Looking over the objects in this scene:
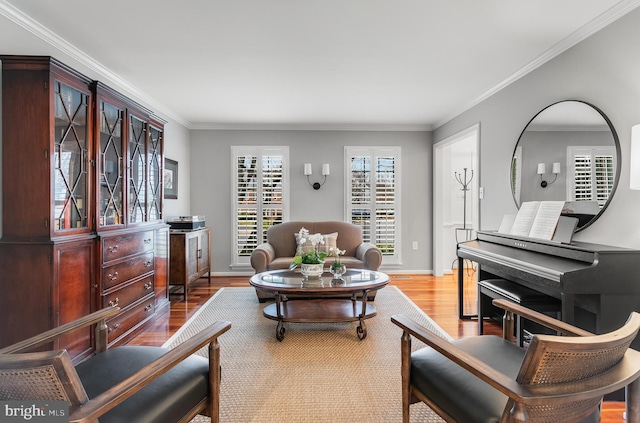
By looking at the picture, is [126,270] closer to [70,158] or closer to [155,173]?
[70,158]

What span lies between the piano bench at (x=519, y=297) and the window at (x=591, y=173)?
2.52ft

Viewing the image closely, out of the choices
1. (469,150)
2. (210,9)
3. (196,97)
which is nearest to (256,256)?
(196,97)

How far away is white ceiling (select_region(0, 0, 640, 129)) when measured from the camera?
7.04ft

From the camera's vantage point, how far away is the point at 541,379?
40.6 inches

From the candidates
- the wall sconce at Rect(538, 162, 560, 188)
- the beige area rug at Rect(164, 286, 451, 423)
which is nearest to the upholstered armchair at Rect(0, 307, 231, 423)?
the beige area rug at Rect(164, 286, 451, 423)

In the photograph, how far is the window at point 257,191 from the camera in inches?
212

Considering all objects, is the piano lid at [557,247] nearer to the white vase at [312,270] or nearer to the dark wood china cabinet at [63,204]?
the white vase at [312,270]

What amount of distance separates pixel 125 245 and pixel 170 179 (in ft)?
6.26

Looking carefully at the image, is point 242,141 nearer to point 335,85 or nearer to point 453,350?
point 335,85

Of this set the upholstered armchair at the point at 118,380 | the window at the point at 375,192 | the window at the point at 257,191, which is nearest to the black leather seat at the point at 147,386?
the upholstered armchair at the point at 118,380

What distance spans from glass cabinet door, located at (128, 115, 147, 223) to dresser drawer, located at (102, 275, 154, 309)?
2.01 feet

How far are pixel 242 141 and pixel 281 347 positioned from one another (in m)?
3.63

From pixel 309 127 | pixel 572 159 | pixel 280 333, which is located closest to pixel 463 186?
pixel 309 127

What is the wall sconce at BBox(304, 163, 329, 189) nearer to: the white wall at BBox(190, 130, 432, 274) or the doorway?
the white wall at BBox(190, 130, 432, 274)
